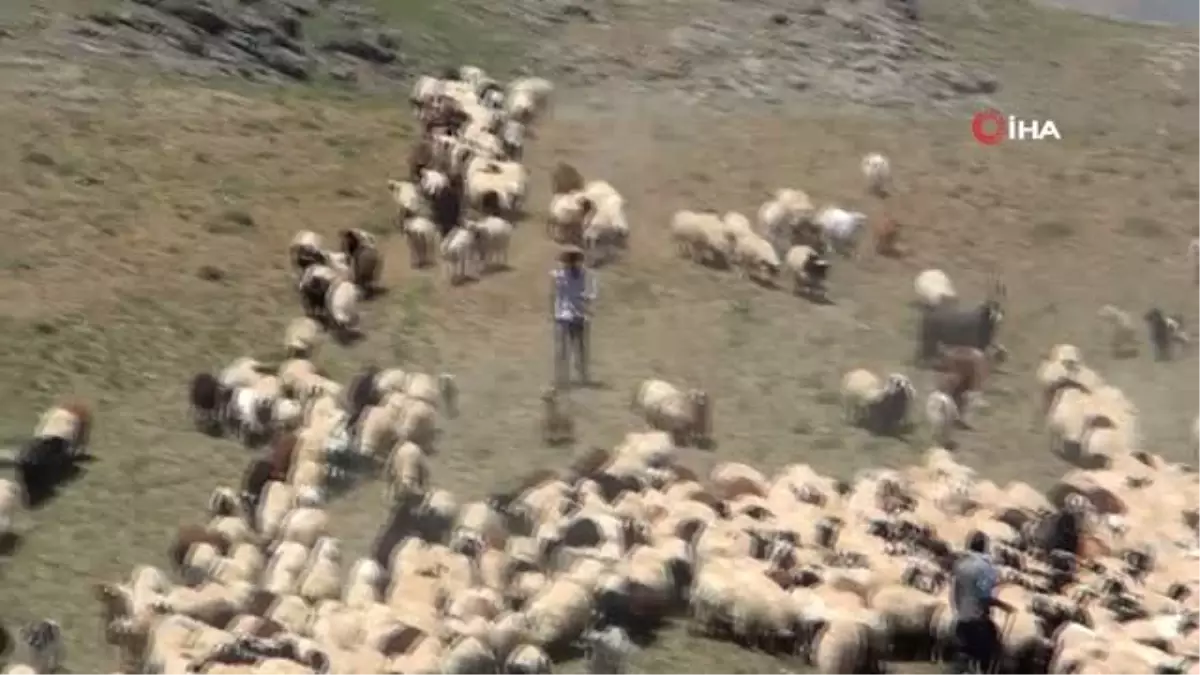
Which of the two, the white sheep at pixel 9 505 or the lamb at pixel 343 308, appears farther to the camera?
the lamb at pixel 343 308

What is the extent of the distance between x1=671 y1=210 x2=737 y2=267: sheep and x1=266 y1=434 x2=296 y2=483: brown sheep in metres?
8.17

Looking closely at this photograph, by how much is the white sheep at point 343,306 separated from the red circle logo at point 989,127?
1308 centimetres

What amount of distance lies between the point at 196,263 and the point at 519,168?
5.09m

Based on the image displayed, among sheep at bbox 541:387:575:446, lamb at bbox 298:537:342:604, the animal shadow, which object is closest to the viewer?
lamb at bbox 298:537:342:604

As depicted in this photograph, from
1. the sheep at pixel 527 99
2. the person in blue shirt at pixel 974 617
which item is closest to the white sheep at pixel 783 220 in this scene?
the sheep at pixel 527 99

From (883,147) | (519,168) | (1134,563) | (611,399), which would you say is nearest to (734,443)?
(611,399)

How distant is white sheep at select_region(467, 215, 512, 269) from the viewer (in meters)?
25.1

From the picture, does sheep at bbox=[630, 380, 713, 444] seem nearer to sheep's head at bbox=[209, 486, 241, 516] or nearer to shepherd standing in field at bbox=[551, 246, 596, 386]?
shepherd standing in field at bbox=[551, 246, 596, 386]

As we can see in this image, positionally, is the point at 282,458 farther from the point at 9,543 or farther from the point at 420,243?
the point at 420,243

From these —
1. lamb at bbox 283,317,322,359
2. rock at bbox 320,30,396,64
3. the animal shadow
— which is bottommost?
the animal shadow

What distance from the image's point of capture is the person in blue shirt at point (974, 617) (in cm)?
1525

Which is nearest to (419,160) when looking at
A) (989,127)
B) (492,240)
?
(492,240)

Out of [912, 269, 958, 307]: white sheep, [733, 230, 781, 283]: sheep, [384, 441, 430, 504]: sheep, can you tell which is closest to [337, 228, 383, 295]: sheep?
[733, 230, 781, 283]: sheep

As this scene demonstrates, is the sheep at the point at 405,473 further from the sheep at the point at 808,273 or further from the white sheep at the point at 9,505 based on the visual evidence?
the sheep at the point at 808,273
